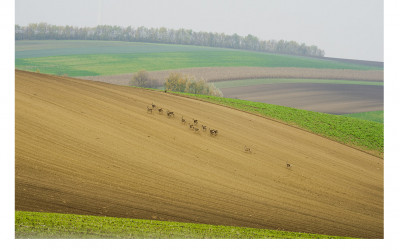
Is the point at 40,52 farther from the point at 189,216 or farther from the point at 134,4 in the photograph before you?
the point at 189,216

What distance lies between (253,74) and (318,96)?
2.23m

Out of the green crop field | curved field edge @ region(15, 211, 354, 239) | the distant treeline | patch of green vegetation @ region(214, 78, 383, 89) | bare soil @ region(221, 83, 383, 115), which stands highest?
the distant treeline

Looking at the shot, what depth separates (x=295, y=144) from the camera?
11547 millimetres

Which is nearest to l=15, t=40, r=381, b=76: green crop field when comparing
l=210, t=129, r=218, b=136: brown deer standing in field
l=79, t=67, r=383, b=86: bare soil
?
l=79, t=67, r=383, b=86: bare soil

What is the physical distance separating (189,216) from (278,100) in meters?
5.99

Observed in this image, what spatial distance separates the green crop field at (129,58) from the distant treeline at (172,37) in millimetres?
221

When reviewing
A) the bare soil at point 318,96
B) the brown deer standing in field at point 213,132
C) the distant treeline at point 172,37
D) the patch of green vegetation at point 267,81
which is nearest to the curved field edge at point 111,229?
the brown deer standing in field at point 213,132

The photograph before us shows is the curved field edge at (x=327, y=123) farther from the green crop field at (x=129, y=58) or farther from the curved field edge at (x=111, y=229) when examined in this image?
the curved field edge at (x=111, y=229)

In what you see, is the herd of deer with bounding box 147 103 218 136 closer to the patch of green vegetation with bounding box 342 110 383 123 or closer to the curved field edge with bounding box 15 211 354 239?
the curved field edge with bounding box 15 211 354 239

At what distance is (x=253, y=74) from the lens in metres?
15.2

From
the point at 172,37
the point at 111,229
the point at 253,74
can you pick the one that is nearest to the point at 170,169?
the point at 111,229

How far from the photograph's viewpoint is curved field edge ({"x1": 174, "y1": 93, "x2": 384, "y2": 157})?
472 inches

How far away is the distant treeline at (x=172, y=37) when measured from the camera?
1164 centimetres

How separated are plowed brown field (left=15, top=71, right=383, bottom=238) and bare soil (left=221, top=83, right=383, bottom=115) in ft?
6.75
